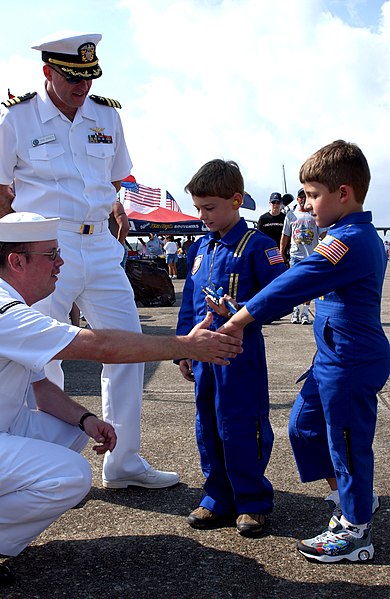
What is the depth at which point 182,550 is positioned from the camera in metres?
2.97

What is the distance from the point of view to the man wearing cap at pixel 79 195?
353cm

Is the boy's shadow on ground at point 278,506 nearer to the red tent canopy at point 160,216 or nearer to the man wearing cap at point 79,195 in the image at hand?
the man wearing cap at point 79,195

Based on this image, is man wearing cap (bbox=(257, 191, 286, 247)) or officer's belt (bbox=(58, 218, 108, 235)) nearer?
officer's belt (bbox=(58, 218, 108, 235))

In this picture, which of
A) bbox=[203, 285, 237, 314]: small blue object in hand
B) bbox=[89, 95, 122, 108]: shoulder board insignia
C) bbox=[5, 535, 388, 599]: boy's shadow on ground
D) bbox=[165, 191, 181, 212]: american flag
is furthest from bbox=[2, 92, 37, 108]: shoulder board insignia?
bbox=[165, 191, 181, 212]: american flag

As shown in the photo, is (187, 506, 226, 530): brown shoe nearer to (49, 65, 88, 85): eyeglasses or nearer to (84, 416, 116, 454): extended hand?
(84, 416, 116, 454): extended hand

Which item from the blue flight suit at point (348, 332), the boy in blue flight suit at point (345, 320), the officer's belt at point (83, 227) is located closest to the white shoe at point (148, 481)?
the boy in blue flight suit at point (345, 320)

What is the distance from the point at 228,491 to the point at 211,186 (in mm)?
1388

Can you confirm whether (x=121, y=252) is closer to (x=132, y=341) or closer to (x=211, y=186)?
(x=211, y=186)

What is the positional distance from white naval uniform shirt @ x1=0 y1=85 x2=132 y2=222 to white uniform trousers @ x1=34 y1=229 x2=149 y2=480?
15 centimetres

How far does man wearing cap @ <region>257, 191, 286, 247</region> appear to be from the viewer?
1111 centimetres

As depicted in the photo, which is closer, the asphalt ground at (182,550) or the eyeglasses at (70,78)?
the asphalt ground at (182,550)

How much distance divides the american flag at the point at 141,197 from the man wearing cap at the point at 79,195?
2188cm

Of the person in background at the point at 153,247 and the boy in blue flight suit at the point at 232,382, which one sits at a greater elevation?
the person in background at the point at 153,247

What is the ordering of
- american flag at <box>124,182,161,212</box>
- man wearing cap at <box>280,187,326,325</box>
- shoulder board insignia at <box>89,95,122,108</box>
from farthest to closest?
Result: american flag at <box>124,182,161,212</box>
man wearing cap at <box>280,187,326,325</box>
shoulder board insignia at <box>89,95,122,108</box>
